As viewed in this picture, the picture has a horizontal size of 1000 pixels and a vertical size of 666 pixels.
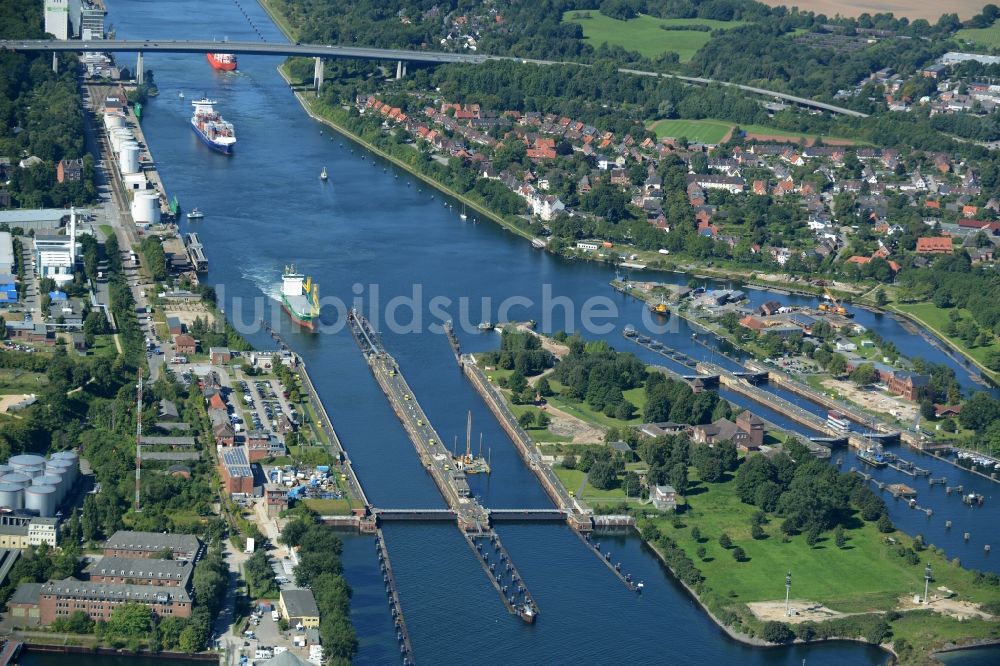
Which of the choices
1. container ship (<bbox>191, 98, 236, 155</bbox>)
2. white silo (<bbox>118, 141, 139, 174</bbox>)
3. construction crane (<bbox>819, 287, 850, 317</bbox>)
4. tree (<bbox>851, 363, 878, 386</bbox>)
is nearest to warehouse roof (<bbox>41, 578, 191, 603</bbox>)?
tree (<bbox>851, 363, 878, 386</bbox>)

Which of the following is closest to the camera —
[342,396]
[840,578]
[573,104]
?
[840,578]

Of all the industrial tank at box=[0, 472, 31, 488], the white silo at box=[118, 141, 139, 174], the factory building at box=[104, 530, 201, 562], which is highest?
the white silo at box=[118, 141, 139, 174]

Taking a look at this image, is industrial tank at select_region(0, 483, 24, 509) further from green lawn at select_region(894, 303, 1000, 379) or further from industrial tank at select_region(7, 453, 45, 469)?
green lawn at select_region(894, 303, 1000, 379)

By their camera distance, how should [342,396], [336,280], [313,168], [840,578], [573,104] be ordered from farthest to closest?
[573,104] → [313,168] → [336,280] → [342,396] → [840,578]

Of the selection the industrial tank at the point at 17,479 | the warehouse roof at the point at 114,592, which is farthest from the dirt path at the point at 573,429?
the warehouse roof at the point at 114,592

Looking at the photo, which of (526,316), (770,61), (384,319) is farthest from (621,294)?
(770,61)

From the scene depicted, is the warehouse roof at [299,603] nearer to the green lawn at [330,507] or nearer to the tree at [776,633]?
the green lawn at [330,507]

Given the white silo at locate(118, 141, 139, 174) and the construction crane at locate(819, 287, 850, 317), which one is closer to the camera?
the construction crane at locate(819, 287, 850, 317)

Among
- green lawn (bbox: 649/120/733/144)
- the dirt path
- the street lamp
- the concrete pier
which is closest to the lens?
the street lamp

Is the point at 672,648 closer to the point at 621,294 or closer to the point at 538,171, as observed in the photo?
the point at 621,294
